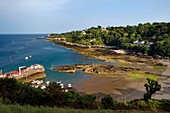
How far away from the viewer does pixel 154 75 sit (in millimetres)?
43312

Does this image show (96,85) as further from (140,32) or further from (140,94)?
(140,32)

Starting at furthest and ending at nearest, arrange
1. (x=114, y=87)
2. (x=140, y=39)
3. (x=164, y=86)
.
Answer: (x=140, y=39), (x=114, y=87), (x=164, y=86)

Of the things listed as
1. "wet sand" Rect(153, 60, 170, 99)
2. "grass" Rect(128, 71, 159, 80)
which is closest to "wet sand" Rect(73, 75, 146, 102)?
"wet sand" Rect(153, 60, 170, 99)

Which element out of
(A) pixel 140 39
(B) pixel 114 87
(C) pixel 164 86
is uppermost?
(A) pixel 140 39

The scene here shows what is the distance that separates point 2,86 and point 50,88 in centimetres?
477

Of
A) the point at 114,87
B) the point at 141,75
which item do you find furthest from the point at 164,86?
the point at 141,75

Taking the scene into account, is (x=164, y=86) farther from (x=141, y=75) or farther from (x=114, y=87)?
(x=141, y=75)

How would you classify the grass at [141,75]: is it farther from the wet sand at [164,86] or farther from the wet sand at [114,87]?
the wet sand at [114,87]

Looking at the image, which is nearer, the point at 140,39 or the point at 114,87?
the point at 114,87

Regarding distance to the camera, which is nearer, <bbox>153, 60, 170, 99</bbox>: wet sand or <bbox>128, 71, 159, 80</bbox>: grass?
<bbox>153, 60, 170, 99</bbox>: wet sand

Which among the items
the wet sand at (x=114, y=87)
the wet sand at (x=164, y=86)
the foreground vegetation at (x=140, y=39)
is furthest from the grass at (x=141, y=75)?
the foreground vegetation at (x=140, y=39)

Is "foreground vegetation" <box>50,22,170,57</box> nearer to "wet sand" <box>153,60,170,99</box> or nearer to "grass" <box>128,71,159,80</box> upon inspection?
"wet sand" <box>153,60,170,99</box>

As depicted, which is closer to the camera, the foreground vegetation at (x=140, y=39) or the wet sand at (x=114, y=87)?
the wet sand at (x=114, y=87)

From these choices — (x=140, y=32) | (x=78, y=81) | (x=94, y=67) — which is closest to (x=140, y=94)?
(x=78, y=81)
